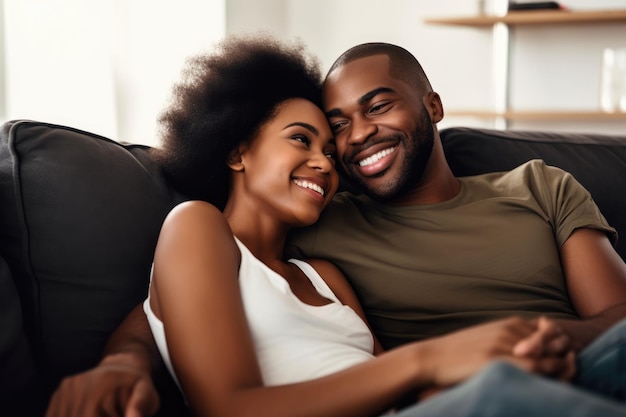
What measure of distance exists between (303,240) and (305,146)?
8.6 inches

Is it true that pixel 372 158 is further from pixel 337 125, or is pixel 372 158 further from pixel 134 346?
pixel 134 346

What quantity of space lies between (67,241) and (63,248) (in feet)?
0.05

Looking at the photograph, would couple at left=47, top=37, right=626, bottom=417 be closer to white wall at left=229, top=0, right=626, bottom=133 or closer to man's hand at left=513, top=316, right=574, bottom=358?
man's hand at left=513, top=316, right=574, bottom=358

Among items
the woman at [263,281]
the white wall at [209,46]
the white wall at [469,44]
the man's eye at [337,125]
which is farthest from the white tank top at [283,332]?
the white wall at [469,44]

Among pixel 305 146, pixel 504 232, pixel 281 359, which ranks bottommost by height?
pixel 281 359

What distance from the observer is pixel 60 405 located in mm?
1008

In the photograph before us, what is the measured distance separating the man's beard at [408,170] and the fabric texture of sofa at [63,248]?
0.44 m

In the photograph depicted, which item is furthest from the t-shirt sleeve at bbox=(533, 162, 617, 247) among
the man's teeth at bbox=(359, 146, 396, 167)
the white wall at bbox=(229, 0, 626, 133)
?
the white wall at bbox=(229, 0, 626, 133)

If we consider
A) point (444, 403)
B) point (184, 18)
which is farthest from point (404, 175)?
point (184, 18)

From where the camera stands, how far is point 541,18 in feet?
11.5

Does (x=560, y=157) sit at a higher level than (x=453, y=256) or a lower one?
higher

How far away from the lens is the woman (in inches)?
42.6

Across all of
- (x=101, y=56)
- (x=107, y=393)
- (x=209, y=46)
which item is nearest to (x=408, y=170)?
(x=107, y=393)

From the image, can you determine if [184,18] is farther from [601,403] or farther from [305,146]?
[601,403]
